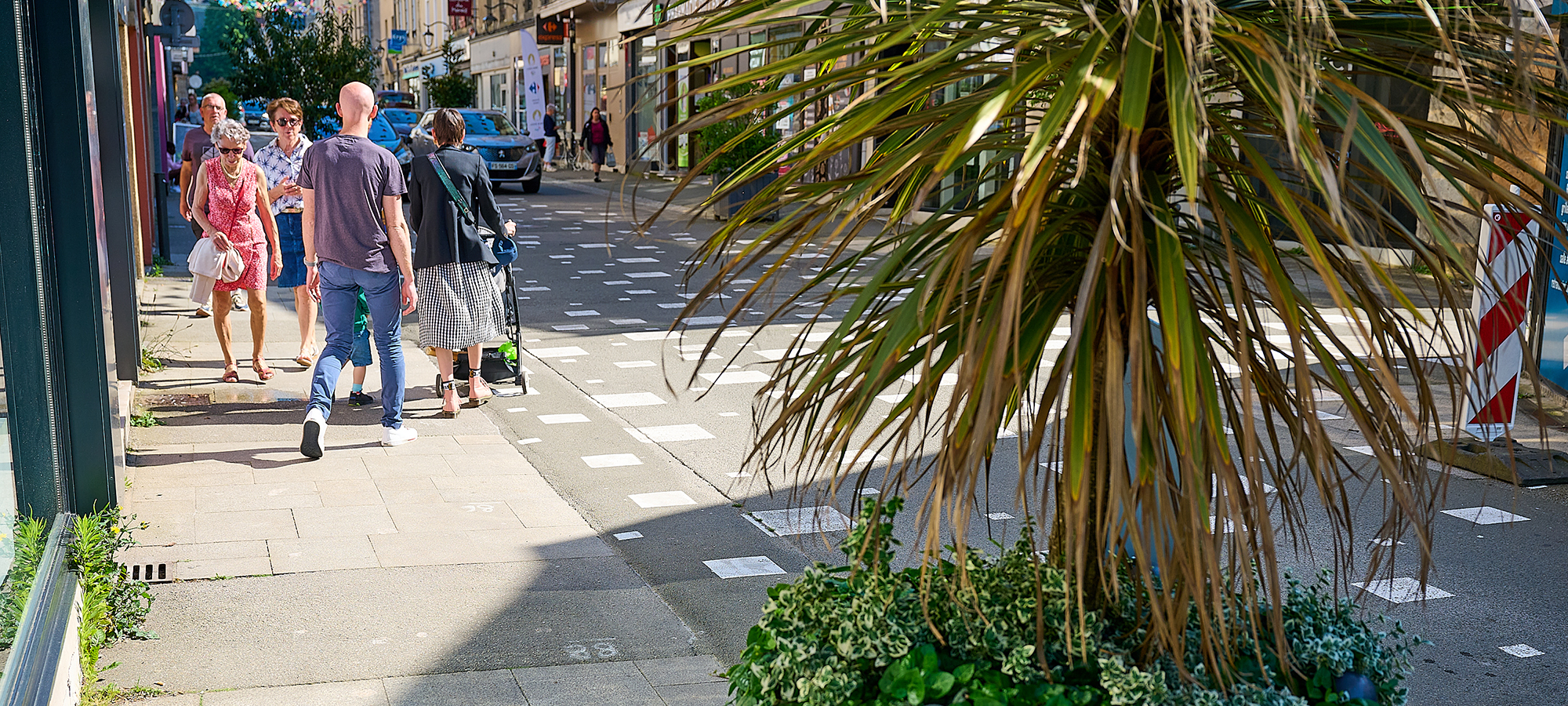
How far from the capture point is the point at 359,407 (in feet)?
24.0

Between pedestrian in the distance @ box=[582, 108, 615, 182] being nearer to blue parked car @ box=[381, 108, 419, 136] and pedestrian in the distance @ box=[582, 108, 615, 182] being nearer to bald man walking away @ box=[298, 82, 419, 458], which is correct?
blue parked car @ box=[381, 108, 419, 136]

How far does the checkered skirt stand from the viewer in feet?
23.4

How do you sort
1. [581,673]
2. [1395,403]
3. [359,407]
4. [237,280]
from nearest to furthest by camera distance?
[1395,403]
[581,673]
[359,407]
[237,280]

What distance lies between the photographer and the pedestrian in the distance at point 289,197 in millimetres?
8367

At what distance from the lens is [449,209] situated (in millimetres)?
6965

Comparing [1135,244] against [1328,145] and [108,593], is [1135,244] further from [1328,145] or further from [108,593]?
[108,593]

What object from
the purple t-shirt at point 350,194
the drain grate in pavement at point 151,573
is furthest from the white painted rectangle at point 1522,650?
the purple t-shirt at point 350,194

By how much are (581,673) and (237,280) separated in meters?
5.19

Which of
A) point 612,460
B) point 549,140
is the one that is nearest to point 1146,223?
point 612,460

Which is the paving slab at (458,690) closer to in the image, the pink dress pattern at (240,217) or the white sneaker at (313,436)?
the white sneaker at (313,436)

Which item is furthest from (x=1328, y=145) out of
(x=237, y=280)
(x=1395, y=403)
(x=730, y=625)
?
(x=237, y=280)

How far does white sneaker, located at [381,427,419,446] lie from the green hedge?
14.1ft

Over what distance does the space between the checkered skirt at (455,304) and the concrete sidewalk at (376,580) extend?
1.45ft

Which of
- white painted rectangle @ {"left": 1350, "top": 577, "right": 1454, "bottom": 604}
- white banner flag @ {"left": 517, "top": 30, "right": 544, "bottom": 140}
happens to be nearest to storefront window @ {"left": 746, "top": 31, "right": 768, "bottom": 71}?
white painted rectangle @ {"left": 1350, "top": 577, "right": 1454, "bottom": 604}
